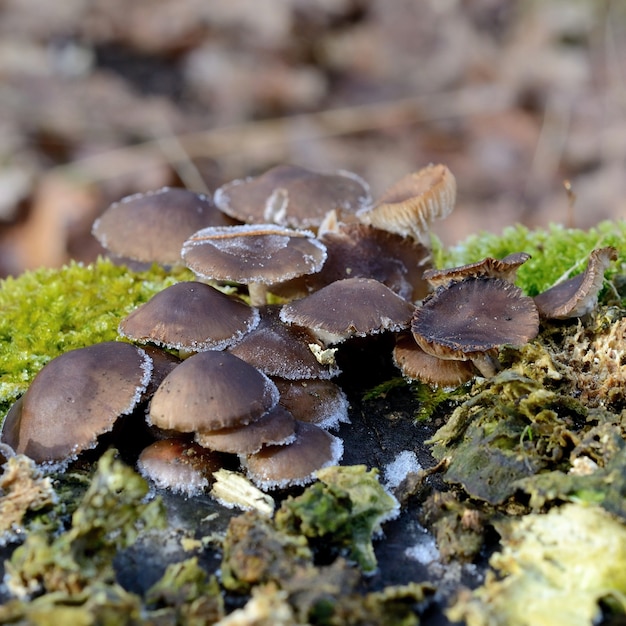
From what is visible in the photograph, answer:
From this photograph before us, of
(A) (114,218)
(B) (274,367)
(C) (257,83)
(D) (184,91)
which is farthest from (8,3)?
(B) (274,367)

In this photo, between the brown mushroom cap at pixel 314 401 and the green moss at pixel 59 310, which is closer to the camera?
the brown mushroom cap at pixel 314 401

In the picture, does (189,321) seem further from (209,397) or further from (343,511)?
(343,511)

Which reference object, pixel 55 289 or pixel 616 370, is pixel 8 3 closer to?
pixel 55 289

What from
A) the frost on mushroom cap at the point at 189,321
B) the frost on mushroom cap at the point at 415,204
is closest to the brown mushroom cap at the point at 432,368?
the frost on mushroom cap at the point at 189,321

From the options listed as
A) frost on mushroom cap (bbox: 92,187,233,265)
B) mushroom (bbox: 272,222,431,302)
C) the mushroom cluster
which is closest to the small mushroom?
the mushroom cluster

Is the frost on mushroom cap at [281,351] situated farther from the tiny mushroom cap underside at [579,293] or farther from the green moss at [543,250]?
the green moss at [543,250]

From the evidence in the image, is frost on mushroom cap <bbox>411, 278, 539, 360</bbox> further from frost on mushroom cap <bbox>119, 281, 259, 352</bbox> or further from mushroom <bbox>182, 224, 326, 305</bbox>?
frost on mushroom cap <bbox>119, 281, 259, 352</bbox>
